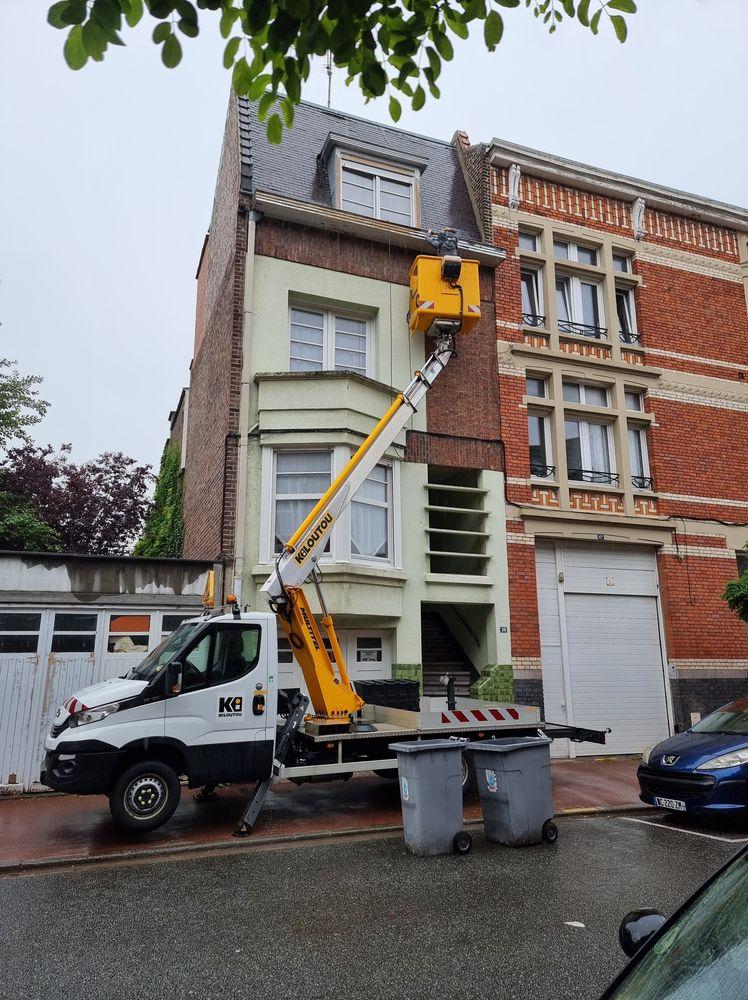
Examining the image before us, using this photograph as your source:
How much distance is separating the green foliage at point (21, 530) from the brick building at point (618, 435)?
13426mm

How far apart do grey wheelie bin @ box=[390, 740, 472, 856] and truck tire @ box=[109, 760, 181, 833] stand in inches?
101

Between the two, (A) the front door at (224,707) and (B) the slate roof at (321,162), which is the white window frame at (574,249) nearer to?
(B) the slate roof at (321,162)

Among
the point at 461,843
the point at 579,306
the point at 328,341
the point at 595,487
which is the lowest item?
the point at 461,843

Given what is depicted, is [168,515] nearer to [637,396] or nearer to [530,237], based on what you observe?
[530,237]

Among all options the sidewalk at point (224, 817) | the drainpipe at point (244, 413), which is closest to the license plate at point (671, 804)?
the sidewalk at point (224, 817)

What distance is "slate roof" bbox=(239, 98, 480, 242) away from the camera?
48.2 ft

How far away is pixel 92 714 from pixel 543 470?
34.0 ft

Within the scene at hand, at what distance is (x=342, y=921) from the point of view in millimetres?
5324

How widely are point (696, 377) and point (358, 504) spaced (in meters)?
9.24

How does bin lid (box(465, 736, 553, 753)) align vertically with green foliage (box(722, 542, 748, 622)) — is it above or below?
below

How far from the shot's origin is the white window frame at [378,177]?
1514cm

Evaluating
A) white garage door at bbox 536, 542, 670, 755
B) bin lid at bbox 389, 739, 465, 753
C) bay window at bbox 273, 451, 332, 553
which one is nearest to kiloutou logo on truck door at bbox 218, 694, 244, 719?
bin lid at bbox 389, 739, 465, 753

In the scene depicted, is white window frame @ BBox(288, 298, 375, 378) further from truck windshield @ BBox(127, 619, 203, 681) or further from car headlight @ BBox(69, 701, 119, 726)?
car headlight @ BBox(69, 701, 119, 726)

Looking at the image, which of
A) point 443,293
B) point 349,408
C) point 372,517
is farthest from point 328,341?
point 372,517
